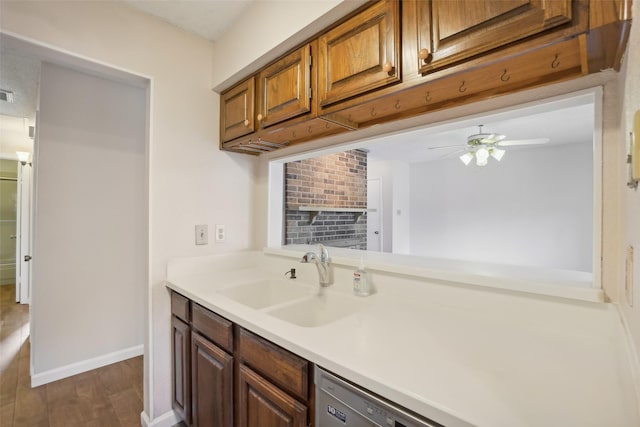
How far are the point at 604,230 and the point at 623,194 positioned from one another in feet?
0.50

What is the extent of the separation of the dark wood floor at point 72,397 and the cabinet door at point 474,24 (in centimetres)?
261

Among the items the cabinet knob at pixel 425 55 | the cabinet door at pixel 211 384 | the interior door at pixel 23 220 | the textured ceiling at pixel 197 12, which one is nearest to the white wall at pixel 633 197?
the cabinet knob at pixel 425 55

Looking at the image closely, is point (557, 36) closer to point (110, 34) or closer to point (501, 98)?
point (501, 98)

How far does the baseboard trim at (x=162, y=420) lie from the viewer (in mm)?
1743

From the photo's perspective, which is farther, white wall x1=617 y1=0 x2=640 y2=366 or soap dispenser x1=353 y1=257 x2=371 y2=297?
soap dispenser x1=353 y1=257 x2=371 y2=297

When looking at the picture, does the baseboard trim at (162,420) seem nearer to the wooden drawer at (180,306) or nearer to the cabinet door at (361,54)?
the wooden drawer at (180,306)

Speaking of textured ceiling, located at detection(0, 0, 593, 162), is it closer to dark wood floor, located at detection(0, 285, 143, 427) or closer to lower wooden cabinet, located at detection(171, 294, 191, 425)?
lower wooden cabinet, located at detection(171, 294, 191, 425)

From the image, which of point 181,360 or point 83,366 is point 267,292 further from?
point 83,366

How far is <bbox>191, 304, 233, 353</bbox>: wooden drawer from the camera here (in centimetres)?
129

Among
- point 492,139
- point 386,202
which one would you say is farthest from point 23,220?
point 492,139

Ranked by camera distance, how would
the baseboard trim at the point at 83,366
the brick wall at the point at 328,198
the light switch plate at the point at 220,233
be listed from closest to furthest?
the light switch plate at the point at 220,233
the baseboard trim at the point at 83,366
the brick wall at the point at 328,198

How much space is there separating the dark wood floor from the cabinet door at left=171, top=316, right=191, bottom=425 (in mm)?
392

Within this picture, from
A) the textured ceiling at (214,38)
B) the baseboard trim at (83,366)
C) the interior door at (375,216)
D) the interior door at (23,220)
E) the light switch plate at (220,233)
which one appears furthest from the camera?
the interior door at (375,216)

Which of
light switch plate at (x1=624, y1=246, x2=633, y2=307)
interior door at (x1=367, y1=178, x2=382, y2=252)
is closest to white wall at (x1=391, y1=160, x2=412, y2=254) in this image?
interior door at (x1=367, y1=178, x2=382, y2=252)
